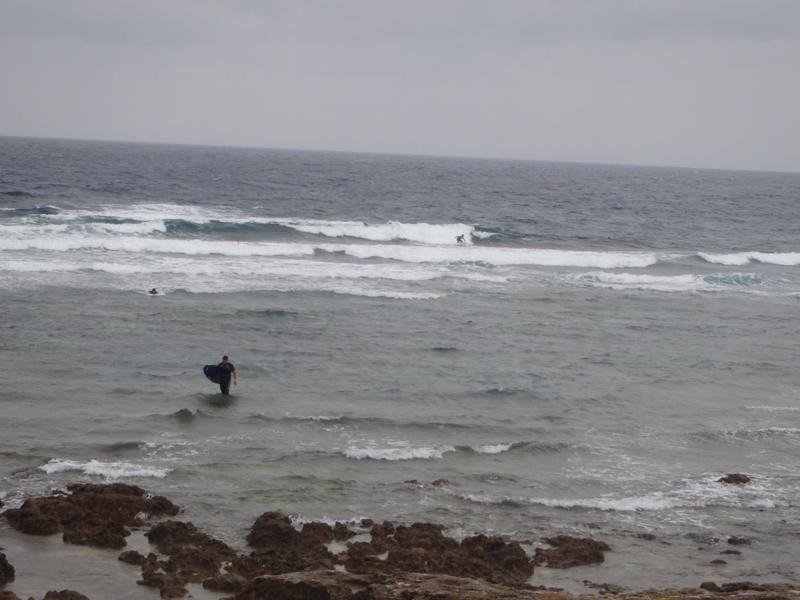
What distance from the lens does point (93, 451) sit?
56.7 feet

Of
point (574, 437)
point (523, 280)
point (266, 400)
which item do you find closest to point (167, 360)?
point (266, 400)

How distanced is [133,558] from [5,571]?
1.61 m

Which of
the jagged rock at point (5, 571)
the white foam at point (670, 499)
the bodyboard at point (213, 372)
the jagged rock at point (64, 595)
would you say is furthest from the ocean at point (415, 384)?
the jagged rock at point (64, 595)

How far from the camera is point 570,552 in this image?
1387 centimetres

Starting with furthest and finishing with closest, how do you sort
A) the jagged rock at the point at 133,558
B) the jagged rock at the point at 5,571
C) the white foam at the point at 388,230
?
the white foam at the point at 388,230 < the jagged rock at the point at 133,558 < the jagged rock at the point at 5,571

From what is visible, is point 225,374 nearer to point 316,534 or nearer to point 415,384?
point 415,384

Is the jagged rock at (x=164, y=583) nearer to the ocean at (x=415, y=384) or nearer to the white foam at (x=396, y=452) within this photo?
the ocean at (x=415, y=384)

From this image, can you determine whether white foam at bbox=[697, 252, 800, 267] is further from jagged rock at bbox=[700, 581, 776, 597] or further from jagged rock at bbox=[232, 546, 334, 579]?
jagged rock at bbox=[232, 546, 334, 579]

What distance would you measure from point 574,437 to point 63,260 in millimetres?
24379

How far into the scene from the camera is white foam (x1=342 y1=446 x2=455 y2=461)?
17828 millimetres

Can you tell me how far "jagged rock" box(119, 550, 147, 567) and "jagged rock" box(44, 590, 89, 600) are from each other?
152 cm

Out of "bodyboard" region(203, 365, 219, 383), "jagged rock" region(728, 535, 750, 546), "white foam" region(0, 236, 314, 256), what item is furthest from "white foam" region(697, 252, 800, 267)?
"jagged rock" region(728, 535, 750, 546)

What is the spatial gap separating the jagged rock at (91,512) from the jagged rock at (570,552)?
18.2 ft

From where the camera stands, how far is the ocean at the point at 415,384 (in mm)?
15641
